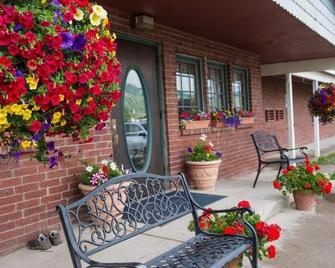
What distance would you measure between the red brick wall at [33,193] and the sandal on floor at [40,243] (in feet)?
0.30

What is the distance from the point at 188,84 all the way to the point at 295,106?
8.61m

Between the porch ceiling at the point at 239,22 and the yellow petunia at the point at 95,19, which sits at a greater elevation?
the porch ceiling at the point at 239,22

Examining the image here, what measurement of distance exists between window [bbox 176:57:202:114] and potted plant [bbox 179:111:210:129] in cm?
15

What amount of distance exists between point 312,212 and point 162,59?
2855 mm

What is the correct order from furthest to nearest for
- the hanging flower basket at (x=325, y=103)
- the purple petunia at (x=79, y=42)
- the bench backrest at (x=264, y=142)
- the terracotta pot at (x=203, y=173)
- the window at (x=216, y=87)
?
the hanging flower basket at (x=325, y=103)
the window at (x=216, y=87)
the bench backrest at (x=264, y=142)
the terracotta pot at (x=203, y=173)
the purple petunia at (x=79, y=42)

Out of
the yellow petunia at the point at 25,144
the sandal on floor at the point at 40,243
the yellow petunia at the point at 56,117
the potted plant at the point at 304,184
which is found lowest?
the sandal on floor at the point at 40,243

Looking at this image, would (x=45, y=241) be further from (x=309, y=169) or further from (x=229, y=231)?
(x=309, y=169)

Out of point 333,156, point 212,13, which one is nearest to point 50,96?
point 212,13

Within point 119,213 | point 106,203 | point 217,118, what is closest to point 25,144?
point 119,213

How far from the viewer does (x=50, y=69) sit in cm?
152

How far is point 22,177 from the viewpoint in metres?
3.66

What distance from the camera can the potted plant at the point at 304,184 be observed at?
4754 millimetres

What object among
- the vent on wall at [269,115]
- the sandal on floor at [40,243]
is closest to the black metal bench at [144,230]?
the sandal on floor at [40,243]

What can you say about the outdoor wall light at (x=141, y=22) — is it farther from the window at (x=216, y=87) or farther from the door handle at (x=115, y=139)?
the window at (x=216, y=87)
